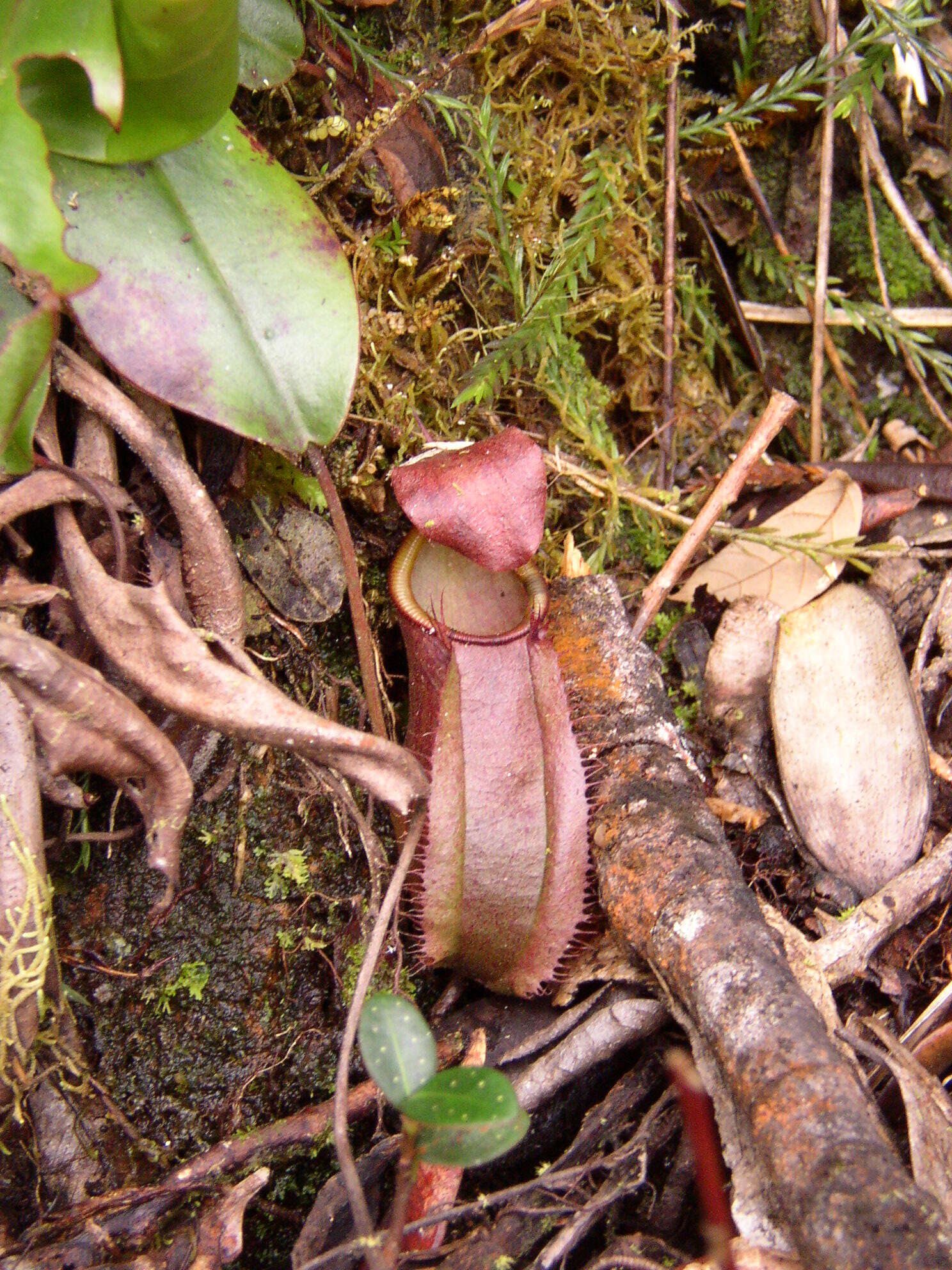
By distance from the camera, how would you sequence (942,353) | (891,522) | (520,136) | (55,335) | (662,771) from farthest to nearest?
(942,353) < (891,522) < (520,136) < (662,771) < (55,335)

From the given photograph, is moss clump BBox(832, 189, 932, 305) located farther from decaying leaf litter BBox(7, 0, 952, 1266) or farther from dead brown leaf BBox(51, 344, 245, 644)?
dead brown leaf BBox(51, 344, 245, 644)

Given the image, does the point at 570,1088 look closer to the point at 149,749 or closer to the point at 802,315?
the point at 149,749

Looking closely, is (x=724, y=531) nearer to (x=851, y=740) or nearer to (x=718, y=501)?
(x=718, y=501)

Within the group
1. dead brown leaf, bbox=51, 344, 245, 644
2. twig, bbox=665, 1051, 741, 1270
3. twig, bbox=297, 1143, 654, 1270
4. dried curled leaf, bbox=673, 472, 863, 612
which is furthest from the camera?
dried curled leaf, bbox=673, 472, 863, 612

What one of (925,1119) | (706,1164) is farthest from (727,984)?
(706,1164)

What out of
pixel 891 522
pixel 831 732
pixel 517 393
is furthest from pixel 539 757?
pixel 891 522

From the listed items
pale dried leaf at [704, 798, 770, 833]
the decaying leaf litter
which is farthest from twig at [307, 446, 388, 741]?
pale dried leaf at [704, 798, 770, 833]

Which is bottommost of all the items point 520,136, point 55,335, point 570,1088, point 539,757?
point 570,1088
